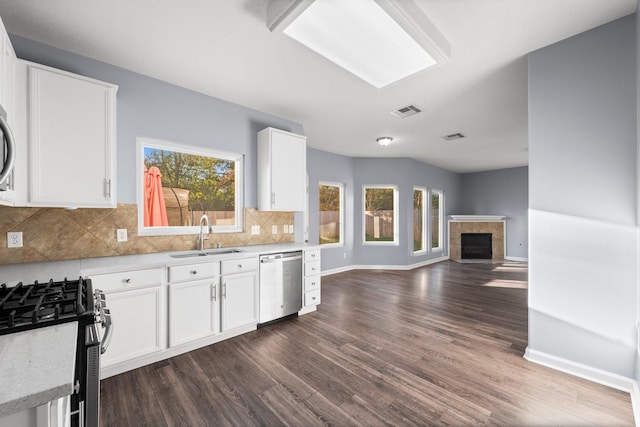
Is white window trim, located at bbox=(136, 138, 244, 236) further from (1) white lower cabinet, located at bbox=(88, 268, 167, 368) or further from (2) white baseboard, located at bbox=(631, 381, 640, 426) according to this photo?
(2) white baseboard, located at bbox=(631, 381, 640, 426)

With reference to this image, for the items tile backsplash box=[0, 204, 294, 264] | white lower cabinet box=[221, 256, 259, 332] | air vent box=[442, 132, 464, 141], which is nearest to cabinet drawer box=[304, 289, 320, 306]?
white lower cabinet box=[221, 256, 259, 332]

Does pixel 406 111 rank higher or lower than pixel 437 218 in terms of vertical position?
higher

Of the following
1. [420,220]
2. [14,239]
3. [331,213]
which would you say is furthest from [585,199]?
[420,220]

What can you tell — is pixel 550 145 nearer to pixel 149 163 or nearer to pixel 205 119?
pixel 205 119

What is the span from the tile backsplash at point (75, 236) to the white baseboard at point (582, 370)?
11.1 feet

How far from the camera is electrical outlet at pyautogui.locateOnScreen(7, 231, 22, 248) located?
2.15m

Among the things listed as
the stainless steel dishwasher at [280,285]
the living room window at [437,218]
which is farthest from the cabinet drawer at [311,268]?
the living room window at [437,218]

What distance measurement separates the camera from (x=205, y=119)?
3246 millimetres

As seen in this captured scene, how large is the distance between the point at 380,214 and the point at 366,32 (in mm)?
5208

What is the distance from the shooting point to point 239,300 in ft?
9.64

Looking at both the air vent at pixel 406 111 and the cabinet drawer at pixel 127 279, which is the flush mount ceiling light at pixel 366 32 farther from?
the cabinet drawer at pixel 127 279

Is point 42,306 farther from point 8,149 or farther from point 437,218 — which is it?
point 437,218

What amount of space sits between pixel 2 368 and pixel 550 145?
3.27m


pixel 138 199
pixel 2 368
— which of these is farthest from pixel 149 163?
pixel 2 368
